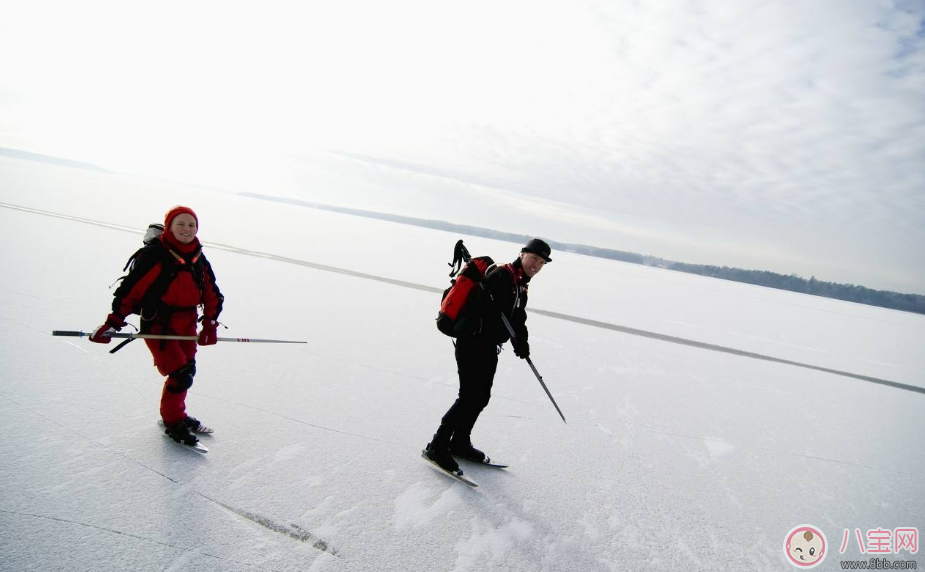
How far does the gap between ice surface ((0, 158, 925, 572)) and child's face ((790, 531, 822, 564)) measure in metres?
0.08

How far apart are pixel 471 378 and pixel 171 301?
1.96 m

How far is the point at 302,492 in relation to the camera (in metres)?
2.52

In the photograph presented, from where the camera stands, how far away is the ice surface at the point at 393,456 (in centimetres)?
218

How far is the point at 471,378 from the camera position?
290 cm

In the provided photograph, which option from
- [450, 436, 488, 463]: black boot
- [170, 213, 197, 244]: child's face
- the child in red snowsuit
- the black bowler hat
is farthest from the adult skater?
[170, 213, 197, 244]: child's face

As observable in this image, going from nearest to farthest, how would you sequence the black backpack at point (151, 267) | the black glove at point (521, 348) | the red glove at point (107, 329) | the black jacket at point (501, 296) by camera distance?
1. the red glove at point (107, 329)
2. the black backpack at point (151, 267)
3. the black jacket at point (501, 296)
4. the black glove at point (521, 348)

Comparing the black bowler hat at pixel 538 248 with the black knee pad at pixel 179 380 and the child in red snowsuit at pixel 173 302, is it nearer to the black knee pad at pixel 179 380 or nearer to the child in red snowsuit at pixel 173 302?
the child in red snowsuit at pixel 173 302

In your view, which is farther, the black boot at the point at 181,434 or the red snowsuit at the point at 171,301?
the black boot at the point at 181,434

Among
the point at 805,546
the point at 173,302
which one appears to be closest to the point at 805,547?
the point at 805,546

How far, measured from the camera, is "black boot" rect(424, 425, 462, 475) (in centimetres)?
293

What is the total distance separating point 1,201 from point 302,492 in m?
17.5

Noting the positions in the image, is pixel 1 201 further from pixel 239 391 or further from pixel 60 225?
pixel 239 391

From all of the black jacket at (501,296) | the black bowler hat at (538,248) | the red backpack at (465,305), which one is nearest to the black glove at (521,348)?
the black jacket at (501,296)

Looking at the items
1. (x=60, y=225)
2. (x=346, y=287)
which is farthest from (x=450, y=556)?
(x=60, y=225)
